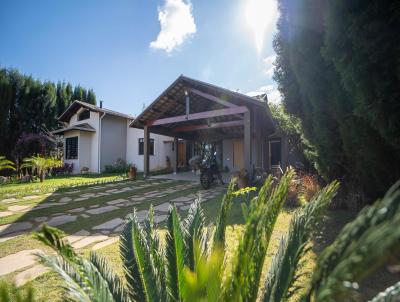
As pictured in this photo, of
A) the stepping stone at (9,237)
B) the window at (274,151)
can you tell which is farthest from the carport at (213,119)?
the stepping stone at (9,237)

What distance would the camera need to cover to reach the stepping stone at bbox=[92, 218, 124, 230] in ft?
15.5

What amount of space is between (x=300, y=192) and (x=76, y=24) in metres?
13.3

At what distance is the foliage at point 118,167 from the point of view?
1773 centimetres

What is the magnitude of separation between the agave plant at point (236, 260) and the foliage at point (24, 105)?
22603 millimetres

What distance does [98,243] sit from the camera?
3.93 m

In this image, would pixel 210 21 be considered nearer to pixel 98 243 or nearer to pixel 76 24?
pixel 76 24

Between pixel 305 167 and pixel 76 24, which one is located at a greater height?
pixel 76 24

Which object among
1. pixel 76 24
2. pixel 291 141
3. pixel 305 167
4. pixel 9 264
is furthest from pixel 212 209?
pixel 76 24

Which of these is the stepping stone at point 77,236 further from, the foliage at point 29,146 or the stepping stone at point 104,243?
the foliage at point 29,146

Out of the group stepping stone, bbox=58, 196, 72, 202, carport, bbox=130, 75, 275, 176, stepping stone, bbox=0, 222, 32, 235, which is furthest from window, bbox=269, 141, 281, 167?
stepping stone, bbox=0, 222, 32, 235

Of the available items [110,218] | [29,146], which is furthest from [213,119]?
[29,146]

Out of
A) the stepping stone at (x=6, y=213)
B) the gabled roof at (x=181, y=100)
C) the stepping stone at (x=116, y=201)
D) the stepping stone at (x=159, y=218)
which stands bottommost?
the stepping stone at (x=159, y=218)

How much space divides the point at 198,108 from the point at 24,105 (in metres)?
17.8

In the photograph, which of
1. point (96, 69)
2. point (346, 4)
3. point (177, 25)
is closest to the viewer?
point (346, 4)
